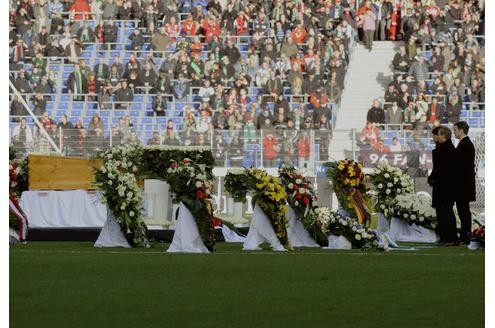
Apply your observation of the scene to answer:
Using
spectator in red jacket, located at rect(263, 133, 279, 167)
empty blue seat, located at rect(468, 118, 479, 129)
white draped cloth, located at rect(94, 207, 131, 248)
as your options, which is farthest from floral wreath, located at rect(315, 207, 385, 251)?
empty blue seat, located at rect(468, 118, 479, 129)

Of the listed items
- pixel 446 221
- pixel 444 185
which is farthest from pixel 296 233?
pixel 444 185

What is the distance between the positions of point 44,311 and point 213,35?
36.6m

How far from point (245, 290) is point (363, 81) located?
1296 inches

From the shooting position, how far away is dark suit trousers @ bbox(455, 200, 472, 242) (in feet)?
70.1

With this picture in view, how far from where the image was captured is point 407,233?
1003 inches

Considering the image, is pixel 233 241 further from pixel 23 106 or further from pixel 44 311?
pixel 23 106

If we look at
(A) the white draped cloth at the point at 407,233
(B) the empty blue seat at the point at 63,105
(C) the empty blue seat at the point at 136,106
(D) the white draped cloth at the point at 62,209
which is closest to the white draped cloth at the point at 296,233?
(A) the white draped cloth at the point at 407,233

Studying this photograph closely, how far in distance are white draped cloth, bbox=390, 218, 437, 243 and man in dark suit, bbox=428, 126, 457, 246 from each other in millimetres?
2830

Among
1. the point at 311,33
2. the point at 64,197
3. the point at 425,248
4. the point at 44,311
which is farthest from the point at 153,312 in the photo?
the point at 311,33

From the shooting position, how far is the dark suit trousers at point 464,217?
2136 cm

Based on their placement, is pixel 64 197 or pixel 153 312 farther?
pixel 64 197

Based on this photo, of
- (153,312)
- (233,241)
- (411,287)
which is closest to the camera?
(153,312)

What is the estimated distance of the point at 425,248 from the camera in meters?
21.6

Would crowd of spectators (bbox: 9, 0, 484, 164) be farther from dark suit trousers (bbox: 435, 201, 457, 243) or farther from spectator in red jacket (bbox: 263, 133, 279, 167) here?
dark suit trousers (bbox: 435, 201, 457, 243)
